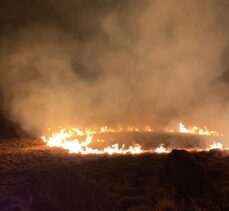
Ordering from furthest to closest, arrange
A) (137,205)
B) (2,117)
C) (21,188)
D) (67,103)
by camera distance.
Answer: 1. (2,117)
2. (67,103)
3. (21,188)
4. (137,205)

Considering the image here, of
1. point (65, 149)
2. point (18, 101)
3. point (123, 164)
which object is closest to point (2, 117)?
point (18, 101)

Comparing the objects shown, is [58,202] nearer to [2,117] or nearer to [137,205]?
[137,205]

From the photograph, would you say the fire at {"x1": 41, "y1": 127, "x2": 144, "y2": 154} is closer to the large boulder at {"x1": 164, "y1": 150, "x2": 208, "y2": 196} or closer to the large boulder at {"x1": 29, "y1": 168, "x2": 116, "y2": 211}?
the large boulder at {"x1": 164, "y1": 150, "x2": 208, "y2": 196}

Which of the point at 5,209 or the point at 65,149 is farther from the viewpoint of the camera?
the point at 65,149

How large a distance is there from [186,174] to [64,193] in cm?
516

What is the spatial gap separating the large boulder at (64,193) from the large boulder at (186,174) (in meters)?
3.49

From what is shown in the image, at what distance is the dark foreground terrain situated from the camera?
24.1 feet

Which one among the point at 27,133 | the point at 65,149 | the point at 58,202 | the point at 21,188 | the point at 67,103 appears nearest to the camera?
the point at 58,202

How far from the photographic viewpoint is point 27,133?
35250 millimetres

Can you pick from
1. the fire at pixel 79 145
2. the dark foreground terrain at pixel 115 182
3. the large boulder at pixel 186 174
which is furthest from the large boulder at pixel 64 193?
A: the fire at pixel 79 145

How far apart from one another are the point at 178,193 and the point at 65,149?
42.7 feet

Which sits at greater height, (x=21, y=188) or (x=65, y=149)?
(x=65, y=149)

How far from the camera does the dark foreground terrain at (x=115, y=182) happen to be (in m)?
7.35

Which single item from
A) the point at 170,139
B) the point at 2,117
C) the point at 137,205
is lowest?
the point at 137,205
